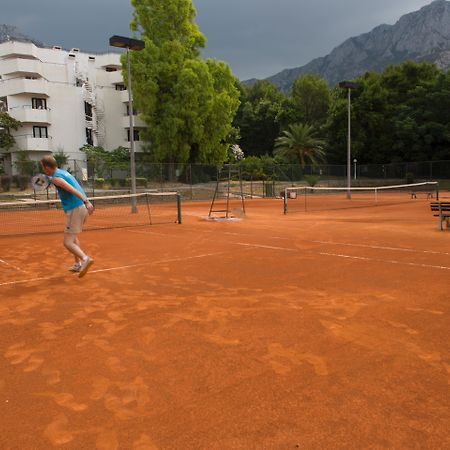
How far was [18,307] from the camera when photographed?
5.58m

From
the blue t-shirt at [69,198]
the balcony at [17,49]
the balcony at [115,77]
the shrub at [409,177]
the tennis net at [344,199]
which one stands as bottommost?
the tennis net at [344,199]

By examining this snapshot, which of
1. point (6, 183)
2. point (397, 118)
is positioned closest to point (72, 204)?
point (6, 183)

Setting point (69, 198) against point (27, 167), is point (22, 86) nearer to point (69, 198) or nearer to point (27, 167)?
point (27, 167)

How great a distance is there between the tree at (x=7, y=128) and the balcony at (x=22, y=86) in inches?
109

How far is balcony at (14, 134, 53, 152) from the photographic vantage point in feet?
131

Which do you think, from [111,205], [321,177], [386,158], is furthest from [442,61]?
[111,205]

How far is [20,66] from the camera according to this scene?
41219 millimetres

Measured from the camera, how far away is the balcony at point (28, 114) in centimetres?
4028

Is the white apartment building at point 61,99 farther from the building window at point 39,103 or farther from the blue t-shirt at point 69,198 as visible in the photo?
the blue t-shirt at point 69,198

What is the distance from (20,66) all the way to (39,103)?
341 centimetres

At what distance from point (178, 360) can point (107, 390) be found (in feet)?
2.30

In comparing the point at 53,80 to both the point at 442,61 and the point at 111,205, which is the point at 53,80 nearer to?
the point at 111,205

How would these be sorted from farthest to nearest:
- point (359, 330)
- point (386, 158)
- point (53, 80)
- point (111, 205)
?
point (386, 158)
point (53, 80)
point (111, 205)
point (359, 330)

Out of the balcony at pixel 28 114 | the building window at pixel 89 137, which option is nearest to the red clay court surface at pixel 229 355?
the balcony at pixel 28 114
